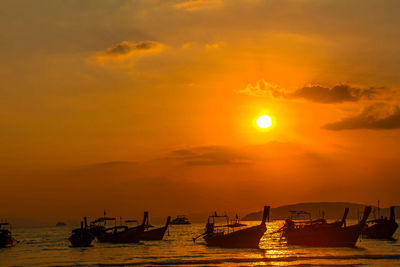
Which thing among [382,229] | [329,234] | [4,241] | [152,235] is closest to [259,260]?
[329,234]

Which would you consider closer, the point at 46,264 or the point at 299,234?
the point at 46,264

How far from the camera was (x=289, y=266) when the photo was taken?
55.2 meters

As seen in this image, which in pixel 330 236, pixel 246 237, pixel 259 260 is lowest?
pixel 259 260

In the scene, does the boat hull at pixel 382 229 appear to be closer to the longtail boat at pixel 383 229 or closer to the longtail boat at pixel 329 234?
the longtail boat at pixel 383 229

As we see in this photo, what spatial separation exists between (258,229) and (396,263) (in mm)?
26753

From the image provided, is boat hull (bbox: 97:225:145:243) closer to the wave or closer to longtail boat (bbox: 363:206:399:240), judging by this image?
the wave

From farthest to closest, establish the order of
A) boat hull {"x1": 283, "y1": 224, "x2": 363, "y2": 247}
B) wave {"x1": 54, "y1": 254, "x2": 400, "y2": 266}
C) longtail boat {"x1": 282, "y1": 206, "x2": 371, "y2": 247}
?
1. boat hull {"x1": 283, "y1": 224, "x2": 363, "y2": 247}
2. longtail boat {"x1": 282, "y1": 206, "x2": 371, "y2": 247}
3. wave {"x1": 54, "y1": 254, "x2": 400, "y2": 266}

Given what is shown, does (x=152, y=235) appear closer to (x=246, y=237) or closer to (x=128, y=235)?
(x=128, y=235)

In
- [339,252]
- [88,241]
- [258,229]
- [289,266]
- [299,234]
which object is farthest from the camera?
[88,241]

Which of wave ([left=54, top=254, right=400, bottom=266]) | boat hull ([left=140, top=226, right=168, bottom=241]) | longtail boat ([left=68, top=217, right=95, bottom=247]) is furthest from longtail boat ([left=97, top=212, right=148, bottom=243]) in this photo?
wave ([left=54, top=254, right=400, bottom=266])

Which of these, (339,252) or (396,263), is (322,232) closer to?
(339,252)

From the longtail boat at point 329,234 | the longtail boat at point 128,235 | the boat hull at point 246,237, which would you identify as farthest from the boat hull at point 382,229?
the longtail boat at point 128,235

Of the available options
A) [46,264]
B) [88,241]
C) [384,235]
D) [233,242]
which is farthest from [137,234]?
[384,235]

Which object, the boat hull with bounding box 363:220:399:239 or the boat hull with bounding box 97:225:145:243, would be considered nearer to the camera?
the boat hull with bounding box 97:225:145:243
